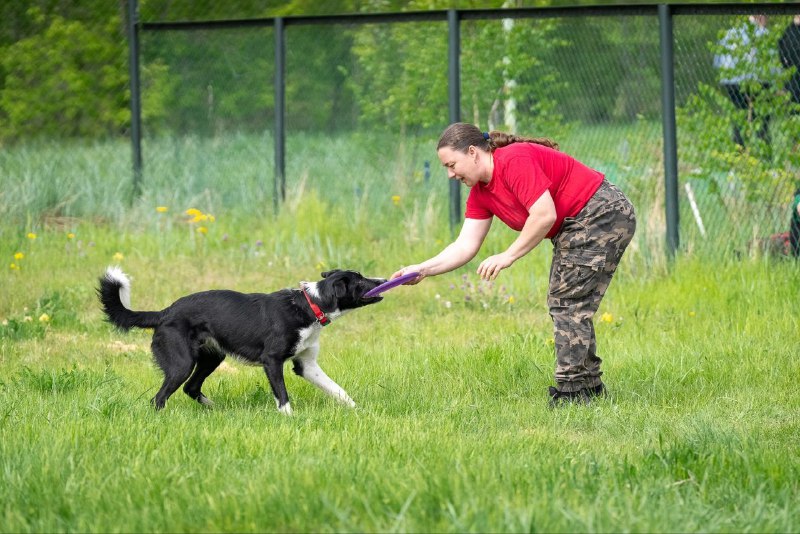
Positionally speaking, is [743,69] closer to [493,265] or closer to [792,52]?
[792,52]

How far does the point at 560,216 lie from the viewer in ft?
18.8

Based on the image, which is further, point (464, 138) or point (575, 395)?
point (575, 395)

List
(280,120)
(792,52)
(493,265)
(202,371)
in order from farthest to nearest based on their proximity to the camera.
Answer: (280,120), (792,52), (202,371), (493,265)

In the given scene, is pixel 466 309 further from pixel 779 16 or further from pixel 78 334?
pixel 779 16

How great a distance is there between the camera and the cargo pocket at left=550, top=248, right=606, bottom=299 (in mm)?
5684

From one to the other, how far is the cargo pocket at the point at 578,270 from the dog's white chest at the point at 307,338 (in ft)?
4.21

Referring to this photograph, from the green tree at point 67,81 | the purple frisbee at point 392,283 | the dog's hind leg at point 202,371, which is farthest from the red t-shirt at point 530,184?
the green tree at point 67,81

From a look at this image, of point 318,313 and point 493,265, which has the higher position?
point 493,265

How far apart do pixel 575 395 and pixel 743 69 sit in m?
4.19

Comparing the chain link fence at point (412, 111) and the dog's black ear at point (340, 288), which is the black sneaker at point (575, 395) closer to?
the dog's black ear at point (340, 288)

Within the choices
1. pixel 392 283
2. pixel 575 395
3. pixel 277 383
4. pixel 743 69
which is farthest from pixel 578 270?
pixel 743 69

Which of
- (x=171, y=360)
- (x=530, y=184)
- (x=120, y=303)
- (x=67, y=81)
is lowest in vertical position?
(x=171, y=360)

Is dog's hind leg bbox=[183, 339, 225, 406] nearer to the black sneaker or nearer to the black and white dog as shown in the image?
the black and white dog

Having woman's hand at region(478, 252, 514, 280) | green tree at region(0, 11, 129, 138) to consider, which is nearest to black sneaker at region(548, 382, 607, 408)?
woman's hand at region(478, 252, 514, 280)
